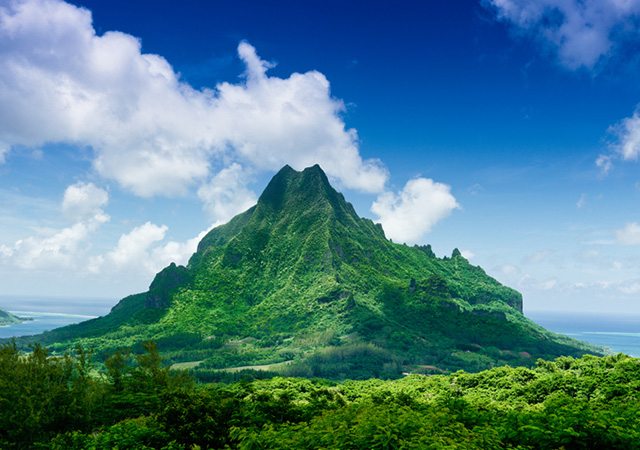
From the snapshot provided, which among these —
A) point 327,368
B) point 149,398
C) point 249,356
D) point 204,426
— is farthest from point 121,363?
point 249,356

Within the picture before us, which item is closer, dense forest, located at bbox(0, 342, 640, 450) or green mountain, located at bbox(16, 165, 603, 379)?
dense forest, located at bbox(0, 342, 640, 450)

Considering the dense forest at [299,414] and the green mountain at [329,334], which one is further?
the green mountain at [329,334]

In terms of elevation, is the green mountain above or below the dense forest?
below

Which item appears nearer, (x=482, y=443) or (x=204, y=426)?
(x=482, y=443)

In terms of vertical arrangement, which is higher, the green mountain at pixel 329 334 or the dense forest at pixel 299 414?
the dense forest at pixel 299 414

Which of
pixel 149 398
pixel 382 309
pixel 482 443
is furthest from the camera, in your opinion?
pixel 382 309

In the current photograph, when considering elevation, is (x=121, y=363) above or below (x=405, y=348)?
above

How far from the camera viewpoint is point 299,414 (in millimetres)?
21266

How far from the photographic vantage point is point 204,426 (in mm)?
17391

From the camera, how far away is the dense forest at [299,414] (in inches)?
515

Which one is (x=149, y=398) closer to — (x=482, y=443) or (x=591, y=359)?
(x=482, y=443)

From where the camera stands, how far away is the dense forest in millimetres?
13078

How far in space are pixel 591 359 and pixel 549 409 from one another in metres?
15.8

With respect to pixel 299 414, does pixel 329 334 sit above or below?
below
